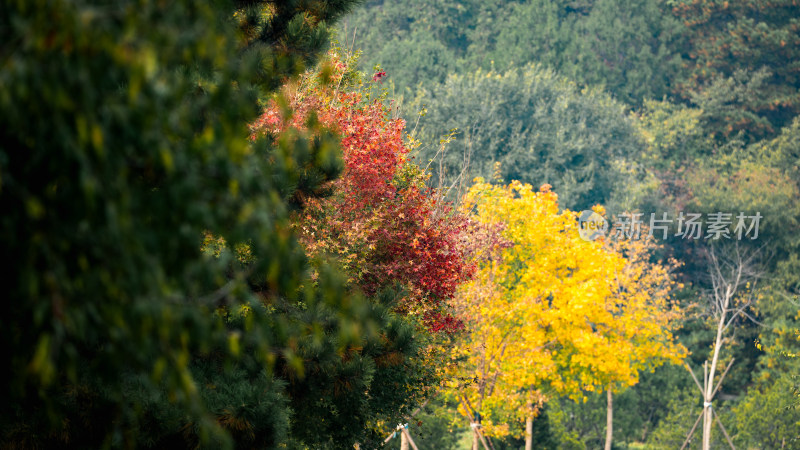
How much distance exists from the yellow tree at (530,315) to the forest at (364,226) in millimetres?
83

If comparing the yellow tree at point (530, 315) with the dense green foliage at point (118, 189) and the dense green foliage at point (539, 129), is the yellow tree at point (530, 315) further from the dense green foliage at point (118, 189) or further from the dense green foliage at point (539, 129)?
the dense green foliage at point (118, 189)

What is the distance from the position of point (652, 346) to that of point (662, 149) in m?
13.6


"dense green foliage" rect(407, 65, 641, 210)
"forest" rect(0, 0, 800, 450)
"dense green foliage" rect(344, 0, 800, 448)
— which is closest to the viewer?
"forest" rect(0, 0, 800, 450)

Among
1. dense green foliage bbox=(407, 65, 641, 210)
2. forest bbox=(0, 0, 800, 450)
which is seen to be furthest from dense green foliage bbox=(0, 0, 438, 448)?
dense green foliage bbox=(407, 65, 641, 210)

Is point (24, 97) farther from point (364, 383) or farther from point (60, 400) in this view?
point (364, 383)

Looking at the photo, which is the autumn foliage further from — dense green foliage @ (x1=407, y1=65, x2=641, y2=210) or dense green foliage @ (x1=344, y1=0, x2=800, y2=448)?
dense green foliage @ (x1=407, y1=65, x2=641, y2=210)

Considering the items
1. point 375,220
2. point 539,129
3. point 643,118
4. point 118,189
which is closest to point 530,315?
point 375,220

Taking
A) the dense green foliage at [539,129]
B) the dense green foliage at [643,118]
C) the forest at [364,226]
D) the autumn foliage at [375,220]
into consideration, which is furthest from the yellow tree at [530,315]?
the dense green foliage at [539,129]

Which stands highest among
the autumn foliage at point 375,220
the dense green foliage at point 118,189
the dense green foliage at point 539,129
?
the dense green foliage at point 118,189

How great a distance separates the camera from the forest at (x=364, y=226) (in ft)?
7.93

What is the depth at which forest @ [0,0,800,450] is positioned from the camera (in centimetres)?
242

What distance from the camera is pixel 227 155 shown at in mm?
2518

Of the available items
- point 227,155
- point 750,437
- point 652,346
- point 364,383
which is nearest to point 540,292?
point 652,346

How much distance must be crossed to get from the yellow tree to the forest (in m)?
0.08
